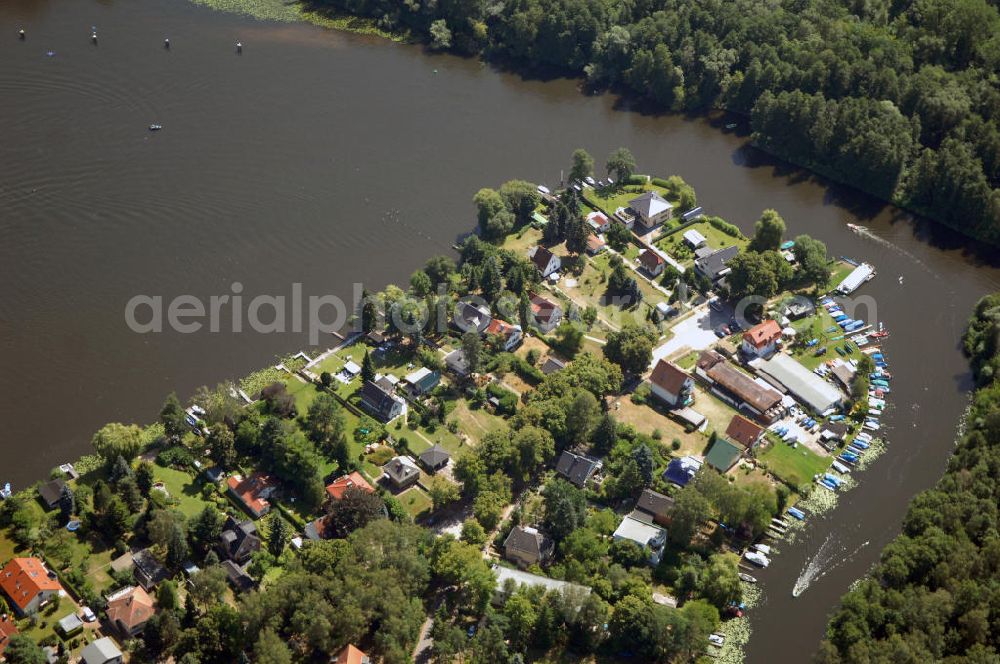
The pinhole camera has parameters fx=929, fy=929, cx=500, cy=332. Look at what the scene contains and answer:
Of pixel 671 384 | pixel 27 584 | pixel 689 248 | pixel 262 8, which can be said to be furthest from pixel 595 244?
pixel 262 8

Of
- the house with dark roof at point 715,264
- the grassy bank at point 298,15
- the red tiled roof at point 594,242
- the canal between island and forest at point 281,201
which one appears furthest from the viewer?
the grassy bank at point 298,15

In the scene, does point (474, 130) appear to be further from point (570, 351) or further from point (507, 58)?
point (570, 351)

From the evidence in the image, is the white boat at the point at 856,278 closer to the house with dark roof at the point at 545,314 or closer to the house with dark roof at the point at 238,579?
the house with dark roof at the point at 545,314

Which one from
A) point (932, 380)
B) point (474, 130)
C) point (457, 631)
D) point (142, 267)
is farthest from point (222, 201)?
point (932, 380)

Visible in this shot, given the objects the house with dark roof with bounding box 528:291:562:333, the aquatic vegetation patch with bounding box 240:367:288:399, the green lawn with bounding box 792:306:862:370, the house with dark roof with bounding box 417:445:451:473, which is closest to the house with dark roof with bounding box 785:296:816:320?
the green lawn with bounding box 792:306:862:370

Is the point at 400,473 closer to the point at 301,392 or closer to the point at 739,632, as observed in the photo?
the point at 301,392

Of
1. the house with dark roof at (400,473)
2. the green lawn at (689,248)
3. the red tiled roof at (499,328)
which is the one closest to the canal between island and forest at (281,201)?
the green lawn at (689,248)

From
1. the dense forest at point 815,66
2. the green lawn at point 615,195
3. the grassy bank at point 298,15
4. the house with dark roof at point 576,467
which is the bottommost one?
the house with dark roof at point 576,467
